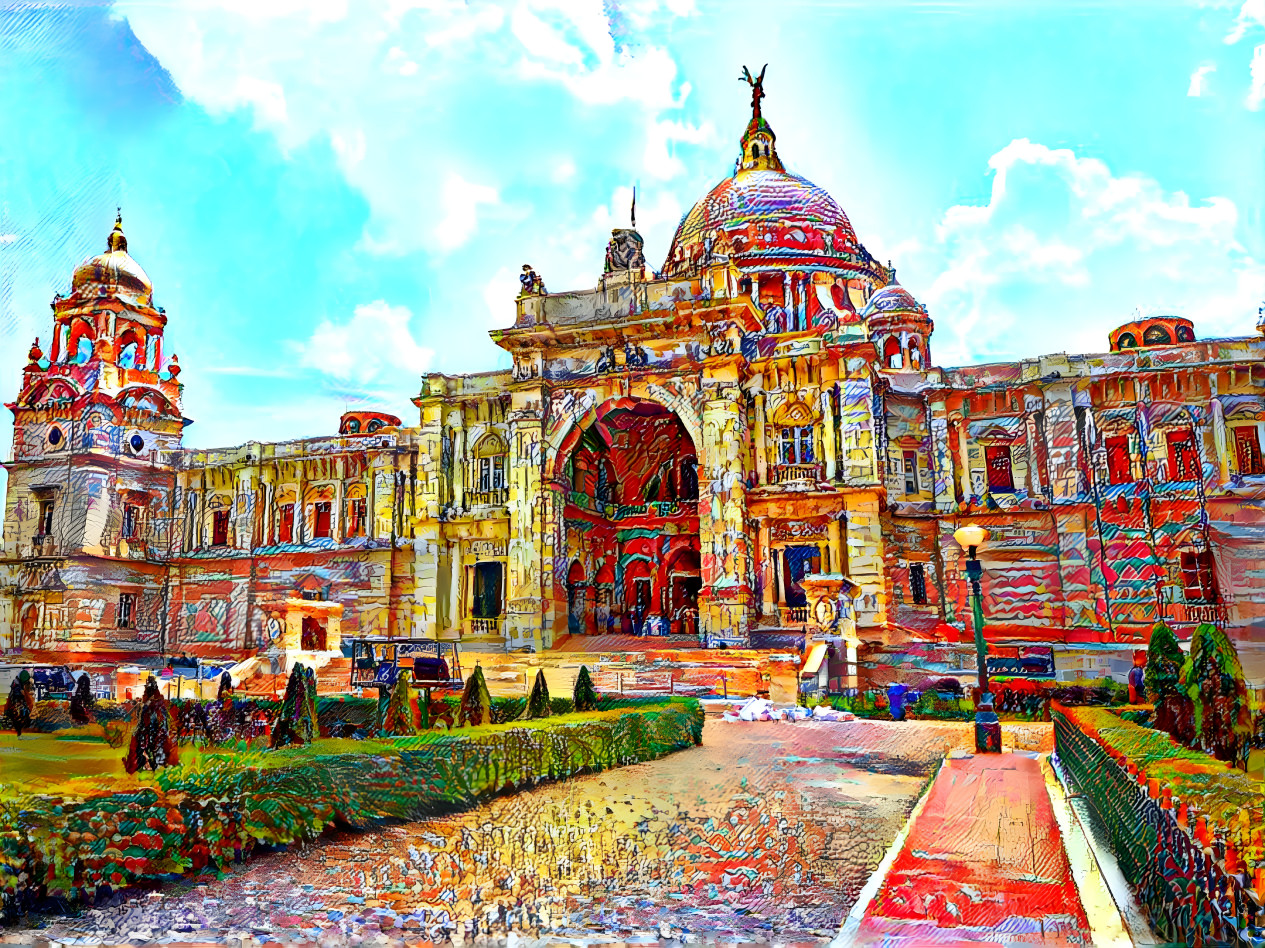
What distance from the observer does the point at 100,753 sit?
1198 centimetres

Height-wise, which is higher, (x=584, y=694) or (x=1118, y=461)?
(x=1118, y=461)

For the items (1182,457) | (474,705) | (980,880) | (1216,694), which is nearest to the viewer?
(980,880)

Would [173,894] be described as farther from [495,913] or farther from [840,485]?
[840,485]

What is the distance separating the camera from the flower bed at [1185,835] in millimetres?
3516

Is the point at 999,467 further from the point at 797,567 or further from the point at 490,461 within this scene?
the point at 490,461

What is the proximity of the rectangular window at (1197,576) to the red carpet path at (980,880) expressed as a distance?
22855 millimetres

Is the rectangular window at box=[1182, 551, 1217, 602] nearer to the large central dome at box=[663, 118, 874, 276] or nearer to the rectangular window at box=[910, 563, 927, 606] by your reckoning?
the rectangular window at box=[910, 563, 927, 606]

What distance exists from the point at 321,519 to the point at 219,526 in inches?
206

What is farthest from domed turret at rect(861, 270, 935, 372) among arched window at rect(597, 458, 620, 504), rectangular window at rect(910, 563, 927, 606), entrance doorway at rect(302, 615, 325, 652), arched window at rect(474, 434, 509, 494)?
entrance doorway at rect(302, 615, 325, 652)

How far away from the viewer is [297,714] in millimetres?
10719

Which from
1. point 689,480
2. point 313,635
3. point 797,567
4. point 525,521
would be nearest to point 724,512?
point 797,567

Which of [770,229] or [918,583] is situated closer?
[918,583]

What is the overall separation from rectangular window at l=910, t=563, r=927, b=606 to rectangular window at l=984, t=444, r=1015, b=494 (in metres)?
3.68

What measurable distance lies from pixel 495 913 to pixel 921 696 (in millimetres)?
15140
